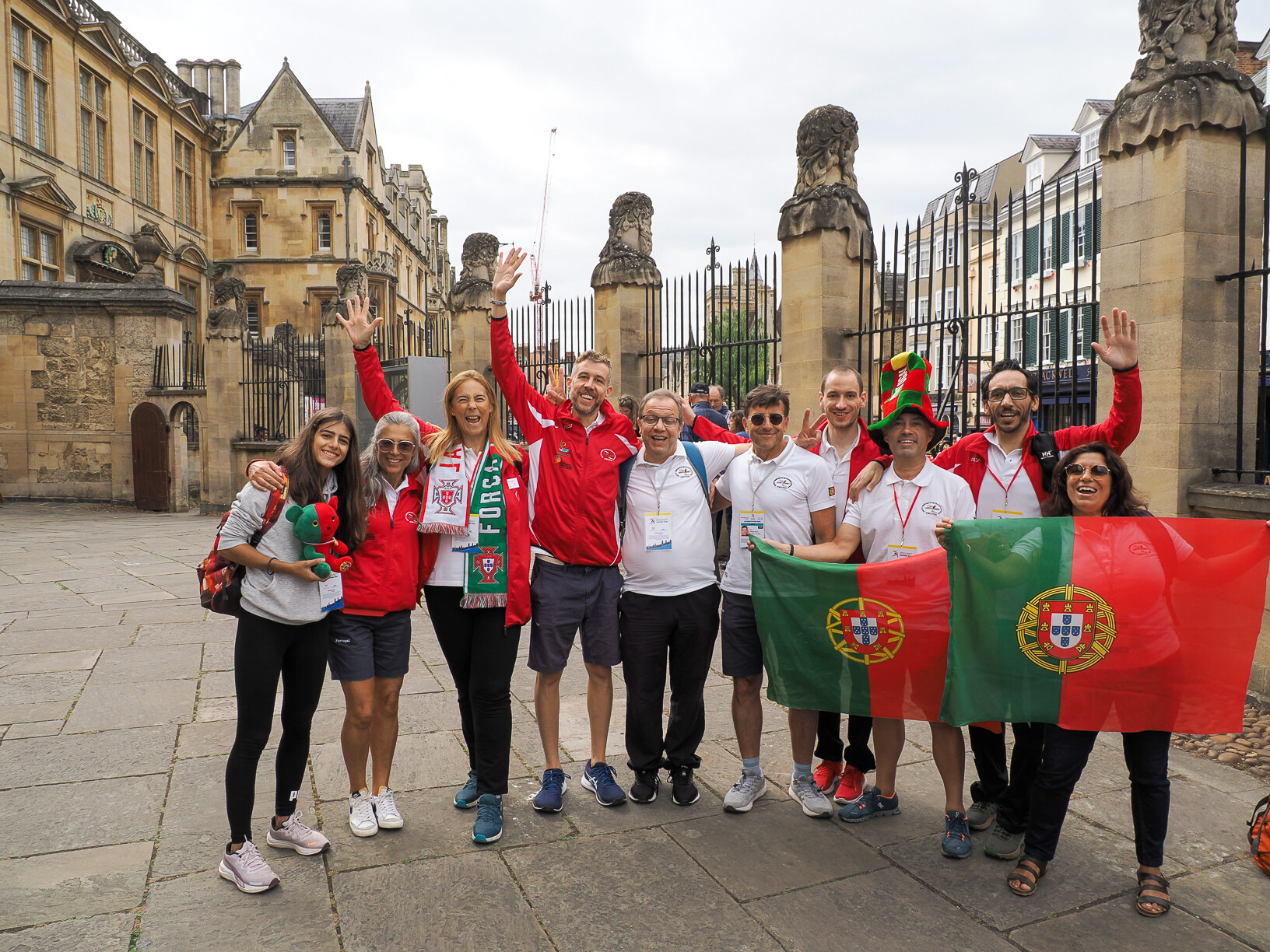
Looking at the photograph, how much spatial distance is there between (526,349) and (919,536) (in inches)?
399

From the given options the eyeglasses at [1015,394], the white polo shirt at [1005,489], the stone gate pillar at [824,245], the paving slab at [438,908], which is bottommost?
the paving slab at [438,908]

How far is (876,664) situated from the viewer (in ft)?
12.0

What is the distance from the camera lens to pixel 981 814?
12.5 feet

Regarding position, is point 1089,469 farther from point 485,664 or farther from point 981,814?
point 485,664

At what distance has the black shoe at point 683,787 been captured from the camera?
406 centimetres

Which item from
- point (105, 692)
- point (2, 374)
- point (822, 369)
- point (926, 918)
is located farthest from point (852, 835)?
point (2, 374)

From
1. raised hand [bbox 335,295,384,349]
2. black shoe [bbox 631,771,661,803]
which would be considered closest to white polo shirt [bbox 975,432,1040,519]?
black shoe [bbox 631,771,661,803]

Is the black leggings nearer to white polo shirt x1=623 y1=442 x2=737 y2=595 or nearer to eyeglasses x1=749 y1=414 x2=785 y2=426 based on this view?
white polo shirt x1=623 y1=442 x2=737 y2=595

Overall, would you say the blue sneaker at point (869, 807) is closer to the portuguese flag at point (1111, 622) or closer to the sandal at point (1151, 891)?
the portuguese flag at point (1111, 622)

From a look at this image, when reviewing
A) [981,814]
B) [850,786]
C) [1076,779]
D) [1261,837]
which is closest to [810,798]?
[850,786]

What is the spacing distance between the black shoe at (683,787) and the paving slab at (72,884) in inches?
87.4

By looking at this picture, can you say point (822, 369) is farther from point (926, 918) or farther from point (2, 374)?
point (2, 374)

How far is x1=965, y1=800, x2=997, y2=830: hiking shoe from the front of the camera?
378 centimetres

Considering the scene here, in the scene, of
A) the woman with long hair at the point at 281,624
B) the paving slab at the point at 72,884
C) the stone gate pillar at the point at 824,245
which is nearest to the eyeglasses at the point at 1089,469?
the woman with long hair at the point at 281,624
